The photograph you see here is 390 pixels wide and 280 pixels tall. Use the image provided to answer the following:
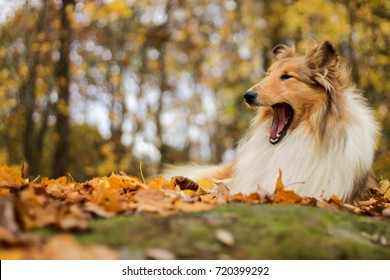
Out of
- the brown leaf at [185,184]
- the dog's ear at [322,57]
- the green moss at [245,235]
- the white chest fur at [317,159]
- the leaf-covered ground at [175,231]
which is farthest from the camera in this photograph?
the dog's ear at [322,57]

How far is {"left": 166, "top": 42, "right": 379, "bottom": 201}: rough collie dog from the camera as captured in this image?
16.2ft

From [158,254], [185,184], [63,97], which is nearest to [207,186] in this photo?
[185,184]

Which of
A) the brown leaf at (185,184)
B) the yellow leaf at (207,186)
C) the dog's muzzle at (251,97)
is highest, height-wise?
the dog's muzzle at (251,97)

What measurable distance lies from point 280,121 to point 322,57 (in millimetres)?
776

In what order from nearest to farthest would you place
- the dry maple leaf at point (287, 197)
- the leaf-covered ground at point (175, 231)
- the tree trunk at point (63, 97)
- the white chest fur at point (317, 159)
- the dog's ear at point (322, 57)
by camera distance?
the leaf-covered ground at point (175, 231), the dry maple leaf at point (287, 197), the white chest fur at point (317, 159), the dog's ear at point (322, 57), the tree trunk at point (63, 97)

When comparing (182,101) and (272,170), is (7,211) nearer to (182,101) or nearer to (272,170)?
(272,170)

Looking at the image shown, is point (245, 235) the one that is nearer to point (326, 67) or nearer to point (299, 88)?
point (299, 88)

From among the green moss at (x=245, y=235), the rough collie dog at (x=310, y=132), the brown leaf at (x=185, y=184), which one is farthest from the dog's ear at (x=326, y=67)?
the green moss at (x=245, y=235)

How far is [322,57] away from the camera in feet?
17.8

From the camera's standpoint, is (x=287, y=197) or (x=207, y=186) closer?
(x=287, y=197)

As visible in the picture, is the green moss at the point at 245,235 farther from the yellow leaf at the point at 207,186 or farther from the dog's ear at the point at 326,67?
the dog's ear at the point at 326,67

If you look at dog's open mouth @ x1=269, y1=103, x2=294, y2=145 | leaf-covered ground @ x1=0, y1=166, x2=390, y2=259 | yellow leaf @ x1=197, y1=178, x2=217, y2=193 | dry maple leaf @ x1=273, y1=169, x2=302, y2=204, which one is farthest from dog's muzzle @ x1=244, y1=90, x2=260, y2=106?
leaf-covered ground @ x1=0, y1=166, x2=390, y2=259

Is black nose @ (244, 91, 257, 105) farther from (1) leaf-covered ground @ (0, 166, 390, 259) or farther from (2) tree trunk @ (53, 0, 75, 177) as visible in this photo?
(2) tree trunk @ (53, 0, 75, 177)

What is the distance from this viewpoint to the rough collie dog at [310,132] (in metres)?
4.95
